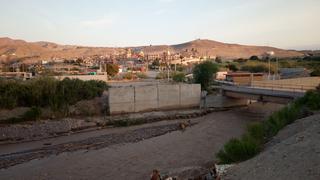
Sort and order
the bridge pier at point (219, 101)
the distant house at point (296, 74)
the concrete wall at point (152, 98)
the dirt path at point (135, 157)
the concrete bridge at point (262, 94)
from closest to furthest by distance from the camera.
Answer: the dirt path at point (135, 157), the concrete bridge at point (262, 94), the concrete wall at point (152, 98), the bridge pier at point (219, 101), the distant house at point (296, 74)

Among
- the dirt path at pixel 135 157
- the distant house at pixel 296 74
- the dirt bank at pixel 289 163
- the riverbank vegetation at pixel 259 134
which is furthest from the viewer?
the distant house at pixel 296 74

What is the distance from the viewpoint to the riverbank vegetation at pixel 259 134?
15.3m

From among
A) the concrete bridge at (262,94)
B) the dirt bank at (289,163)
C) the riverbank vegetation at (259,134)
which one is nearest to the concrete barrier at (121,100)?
the concrete bridge at (262,94)

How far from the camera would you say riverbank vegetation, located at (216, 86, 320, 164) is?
15336 millimetres

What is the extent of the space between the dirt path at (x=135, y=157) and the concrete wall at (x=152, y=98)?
25.4 feet

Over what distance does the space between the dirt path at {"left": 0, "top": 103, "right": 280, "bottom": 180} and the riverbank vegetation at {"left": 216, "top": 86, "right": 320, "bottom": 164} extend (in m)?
2.90

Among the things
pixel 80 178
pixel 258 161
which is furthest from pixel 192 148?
pixel 258 161

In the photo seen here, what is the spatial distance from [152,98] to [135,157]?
777 inches

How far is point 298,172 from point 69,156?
54.7ft

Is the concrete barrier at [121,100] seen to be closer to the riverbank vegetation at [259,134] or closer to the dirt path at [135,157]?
the dirt path at [135,157]

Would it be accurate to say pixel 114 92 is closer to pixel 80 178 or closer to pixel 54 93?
pixel 54 93

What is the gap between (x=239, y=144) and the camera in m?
15.7

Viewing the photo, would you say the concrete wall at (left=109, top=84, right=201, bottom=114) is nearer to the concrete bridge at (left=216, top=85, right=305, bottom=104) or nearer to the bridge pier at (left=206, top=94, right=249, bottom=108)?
the bridge pier at (left=206, top=94, right=249, bottom=108)

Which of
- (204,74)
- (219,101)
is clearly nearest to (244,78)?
(204,74)
